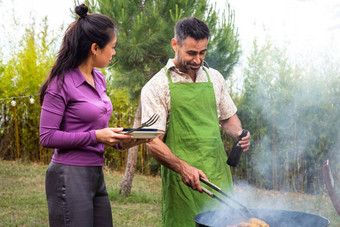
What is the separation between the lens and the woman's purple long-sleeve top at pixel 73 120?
67.8 inches

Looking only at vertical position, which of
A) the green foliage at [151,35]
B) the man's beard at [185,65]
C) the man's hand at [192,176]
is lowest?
the man's hand at [192,176]

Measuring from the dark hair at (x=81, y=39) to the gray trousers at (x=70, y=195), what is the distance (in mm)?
378

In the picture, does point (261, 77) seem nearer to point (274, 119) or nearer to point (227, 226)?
point (274, 119)

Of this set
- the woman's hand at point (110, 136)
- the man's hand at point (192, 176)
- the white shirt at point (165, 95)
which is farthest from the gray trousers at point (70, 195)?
the white shirt at point (165, 95)

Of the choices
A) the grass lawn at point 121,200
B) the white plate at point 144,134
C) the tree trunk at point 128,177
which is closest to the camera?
the white plate at point 144,134

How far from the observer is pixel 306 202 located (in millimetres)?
4887

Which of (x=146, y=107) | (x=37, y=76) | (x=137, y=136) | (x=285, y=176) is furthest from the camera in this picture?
(x=37, y=76)

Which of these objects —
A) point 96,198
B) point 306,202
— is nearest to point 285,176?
point 306,202

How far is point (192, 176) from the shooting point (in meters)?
2.06

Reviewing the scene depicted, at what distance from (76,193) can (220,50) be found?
4215mm

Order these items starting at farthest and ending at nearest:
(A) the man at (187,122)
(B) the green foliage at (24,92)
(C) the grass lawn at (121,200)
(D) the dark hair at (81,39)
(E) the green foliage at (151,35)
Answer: (B) the green foliage at (24,92)
(E) the green foliage at (151,35)
(C) the grass lawn at (121,200)
(A) the man at (187,122)
(D) the dark hair at (81,39)

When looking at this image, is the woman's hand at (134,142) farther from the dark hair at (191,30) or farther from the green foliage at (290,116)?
the green foliage at (290,116)

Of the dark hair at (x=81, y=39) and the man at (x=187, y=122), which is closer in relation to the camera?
the dark hair at (x=81, y=39)

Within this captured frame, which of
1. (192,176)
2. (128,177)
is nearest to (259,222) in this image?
(192,176)
